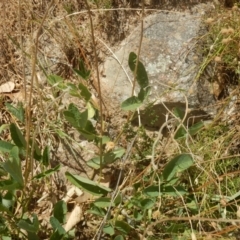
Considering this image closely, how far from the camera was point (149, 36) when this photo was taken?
214cm

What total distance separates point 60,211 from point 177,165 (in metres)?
0.49

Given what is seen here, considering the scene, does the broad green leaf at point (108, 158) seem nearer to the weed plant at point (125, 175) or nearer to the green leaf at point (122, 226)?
the weed plant at point (125, 175)

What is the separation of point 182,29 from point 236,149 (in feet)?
2.01

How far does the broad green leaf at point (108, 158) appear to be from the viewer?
1.83 metres

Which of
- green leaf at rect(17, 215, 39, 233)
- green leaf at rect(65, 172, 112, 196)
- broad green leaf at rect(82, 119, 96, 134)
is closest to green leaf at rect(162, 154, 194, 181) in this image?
green leaf at rect(65, 172, 112, 196)

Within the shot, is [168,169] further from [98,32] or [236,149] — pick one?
[98,32]

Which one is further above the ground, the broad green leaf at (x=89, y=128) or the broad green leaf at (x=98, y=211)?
the broad green leaf at (x=89, y=128)

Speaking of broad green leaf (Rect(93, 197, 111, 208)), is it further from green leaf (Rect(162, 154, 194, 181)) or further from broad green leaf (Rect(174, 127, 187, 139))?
broad green leaf (Rect(174, 127, 187, 139))

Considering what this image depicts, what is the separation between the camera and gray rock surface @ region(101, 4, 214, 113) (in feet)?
6.68

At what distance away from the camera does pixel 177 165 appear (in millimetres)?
1705

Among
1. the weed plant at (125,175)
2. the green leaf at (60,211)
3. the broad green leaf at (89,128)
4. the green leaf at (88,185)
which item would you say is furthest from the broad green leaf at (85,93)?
the green leaf at (60,211)

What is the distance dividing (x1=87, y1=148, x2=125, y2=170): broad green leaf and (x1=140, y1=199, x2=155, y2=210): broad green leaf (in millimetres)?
224

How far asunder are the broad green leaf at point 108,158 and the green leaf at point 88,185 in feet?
0.25

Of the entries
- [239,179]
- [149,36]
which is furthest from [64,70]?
[239,179]
